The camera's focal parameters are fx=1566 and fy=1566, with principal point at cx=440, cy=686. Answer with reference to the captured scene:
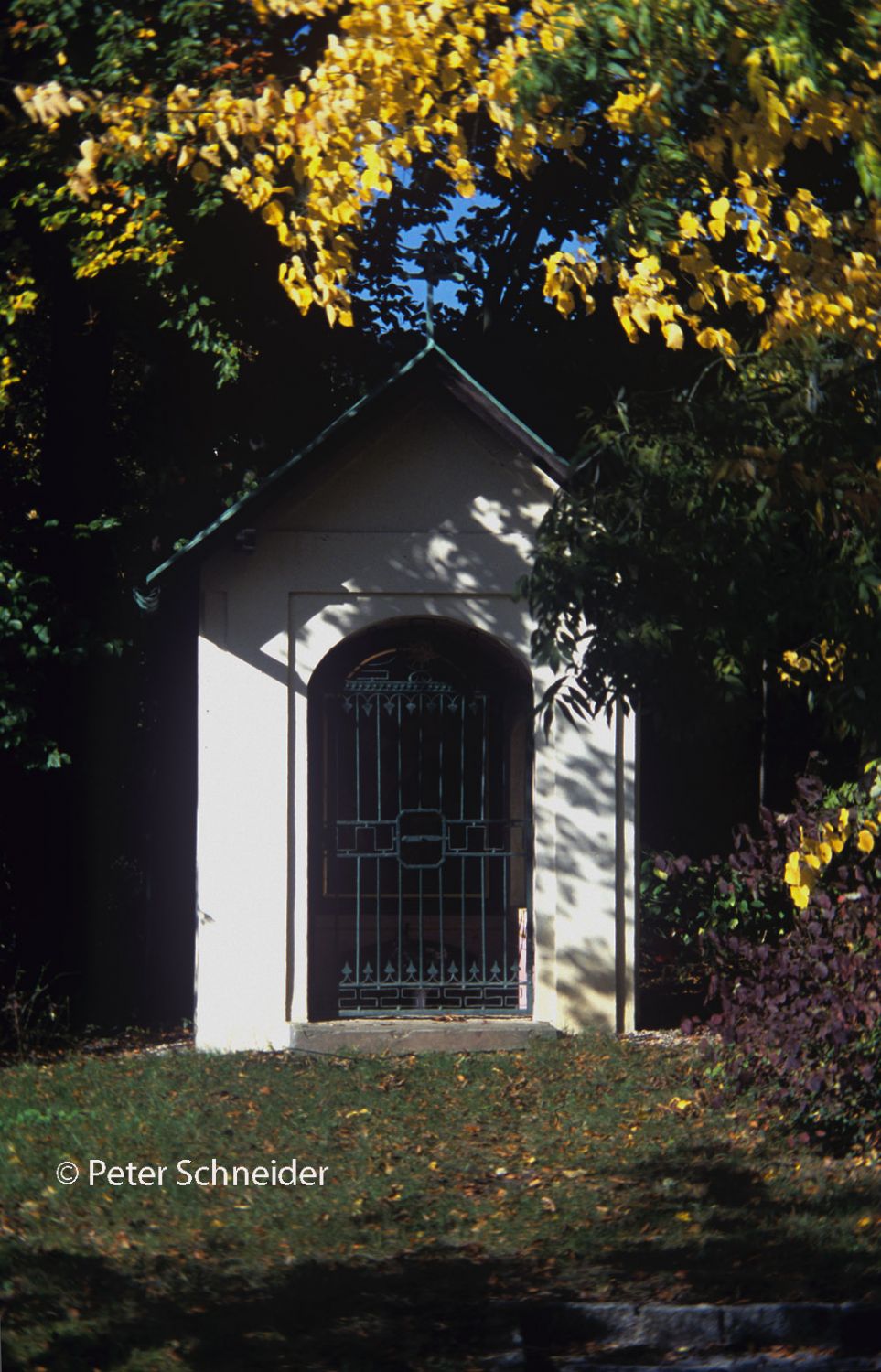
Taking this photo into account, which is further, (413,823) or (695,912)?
(695,912)

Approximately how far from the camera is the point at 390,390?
10453 millimetres

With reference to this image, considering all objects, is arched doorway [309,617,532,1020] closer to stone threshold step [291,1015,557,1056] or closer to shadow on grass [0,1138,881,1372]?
stone threshold step [291,1015,557,1056]

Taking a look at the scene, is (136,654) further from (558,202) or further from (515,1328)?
(515,1328)

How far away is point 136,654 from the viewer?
39.8 feet

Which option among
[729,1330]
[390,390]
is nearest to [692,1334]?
[729,1330]

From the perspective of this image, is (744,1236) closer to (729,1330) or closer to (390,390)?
(729,1330)

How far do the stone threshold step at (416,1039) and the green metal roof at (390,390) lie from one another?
3269mm

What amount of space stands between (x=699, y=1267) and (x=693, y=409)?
134 inches

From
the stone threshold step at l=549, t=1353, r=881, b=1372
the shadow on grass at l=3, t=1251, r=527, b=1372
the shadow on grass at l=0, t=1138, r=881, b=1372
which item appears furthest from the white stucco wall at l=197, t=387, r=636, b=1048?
the stone threshold step at l=549, t=1353, r=881, b=1372

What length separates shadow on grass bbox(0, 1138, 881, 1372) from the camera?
5375mm

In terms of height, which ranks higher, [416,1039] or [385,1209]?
[416,1039]

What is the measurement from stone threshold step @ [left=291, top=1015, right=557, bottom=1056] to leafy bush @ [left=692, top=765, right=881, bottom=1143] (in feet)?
6.70

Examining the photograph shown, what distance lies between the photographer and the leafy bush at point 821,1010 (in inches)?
305

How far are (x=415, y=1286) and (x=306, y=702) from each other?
5266 millimetres
